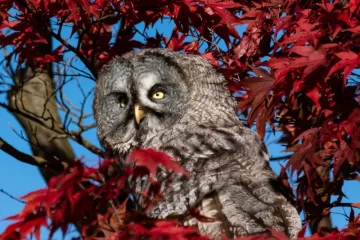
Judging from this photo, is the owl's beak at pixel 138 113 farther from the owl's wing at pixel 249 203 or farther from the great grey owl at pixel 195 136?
the owl's wing at pixel 249 203

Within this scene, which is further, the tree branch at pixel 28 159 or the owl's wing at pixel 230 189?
the tree branch at pixel 28 159

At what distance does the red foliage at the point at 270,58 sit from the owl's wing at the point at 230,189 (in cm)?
17

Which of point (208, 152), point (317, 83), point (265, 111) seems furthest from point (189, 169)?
point (317, 83)

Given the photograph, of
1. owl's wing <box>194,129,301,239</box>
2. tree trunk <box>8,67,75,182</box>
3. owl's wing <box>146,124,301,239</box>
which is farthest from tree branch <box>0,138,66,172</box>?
owl's wing <box>194,129,301,239</box>

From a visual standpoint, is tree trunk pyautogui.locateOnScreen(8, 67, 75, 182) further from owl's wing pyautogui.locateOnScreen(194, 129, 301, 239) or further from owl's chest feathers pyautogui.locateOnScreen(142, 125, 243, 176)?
owl's wing pyautogui.locateOnScreen(194, 129, 301, 239)

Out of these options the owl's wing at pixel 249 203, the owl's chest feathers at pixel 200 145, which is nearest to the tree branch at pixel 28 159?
the owl's chest feathers at pixel 200 145

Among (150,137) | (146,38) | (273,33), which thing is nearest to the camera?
(273,33)

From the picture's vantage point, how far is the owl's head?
4366 mm

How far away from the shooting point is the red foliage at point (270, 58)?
130 inches

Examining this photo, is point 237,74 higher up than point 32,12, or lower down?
lower down

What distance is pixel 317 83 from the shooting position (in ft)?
11.9

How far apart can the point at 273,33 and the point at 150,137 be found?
931 mm

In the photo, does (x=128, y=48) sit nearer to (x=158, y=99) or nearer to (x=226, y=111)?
(x=158, y=99)

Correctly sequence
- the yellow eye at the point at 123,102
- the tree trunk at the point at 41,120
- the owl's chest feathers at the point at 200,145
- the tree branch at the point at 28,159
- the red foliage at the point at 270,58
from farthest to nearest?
1. the tree trunk at the point at 41,120
2. the tree branch at the point at 28,159
3. the yellow eye at the point at 123,102
4. the owl's chest feathers at the point at 200,145
5. the red foliage at the point at 270,58
